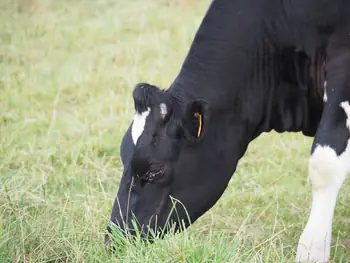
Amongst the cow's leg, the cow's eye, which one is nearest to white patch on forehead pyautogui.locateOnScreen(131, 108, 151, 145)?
the cow's eye

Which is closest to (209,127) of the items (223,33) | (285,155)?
(223,33)

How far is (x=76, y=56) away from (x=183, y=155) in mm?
5035

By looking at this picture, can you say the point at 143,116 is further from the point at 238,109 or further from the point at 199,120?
the point at 238,109

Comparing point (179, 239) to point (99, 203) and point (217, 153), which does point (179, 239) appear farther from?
point (99, 203)

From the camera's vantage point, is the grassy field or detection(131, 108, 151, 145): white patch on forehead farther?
detection(131, 108, 151, 145): white patch on forehead

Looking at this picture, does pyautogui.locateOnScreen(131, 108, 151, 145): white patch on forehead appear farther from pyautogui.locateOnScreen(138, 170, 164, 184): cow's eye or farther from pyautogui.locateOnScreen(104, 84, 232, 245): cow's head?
pyautogui.locateOnScreen(138, 170, 164, 184): cow's eye

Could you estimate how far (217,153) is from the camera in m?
4.89

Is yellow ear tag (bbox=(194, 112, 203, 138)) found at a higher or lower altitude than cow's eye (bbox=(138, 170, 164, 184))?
higher

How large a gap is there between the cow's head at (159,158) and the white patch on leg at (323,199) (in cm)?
65

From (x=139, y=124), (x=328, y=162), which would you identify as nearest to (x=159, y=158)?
(x=139, y=124)

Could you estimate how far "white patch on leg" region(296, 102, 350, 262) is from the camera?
15.6ft

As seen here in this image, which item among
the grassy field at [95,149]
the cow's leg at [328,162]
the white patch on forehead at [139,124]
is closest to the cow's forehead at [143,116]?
the white patch on forehead at [139,124]

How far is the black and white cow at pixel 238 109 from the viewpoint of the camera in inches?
186

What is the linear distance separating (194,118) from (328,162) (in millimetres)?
782
